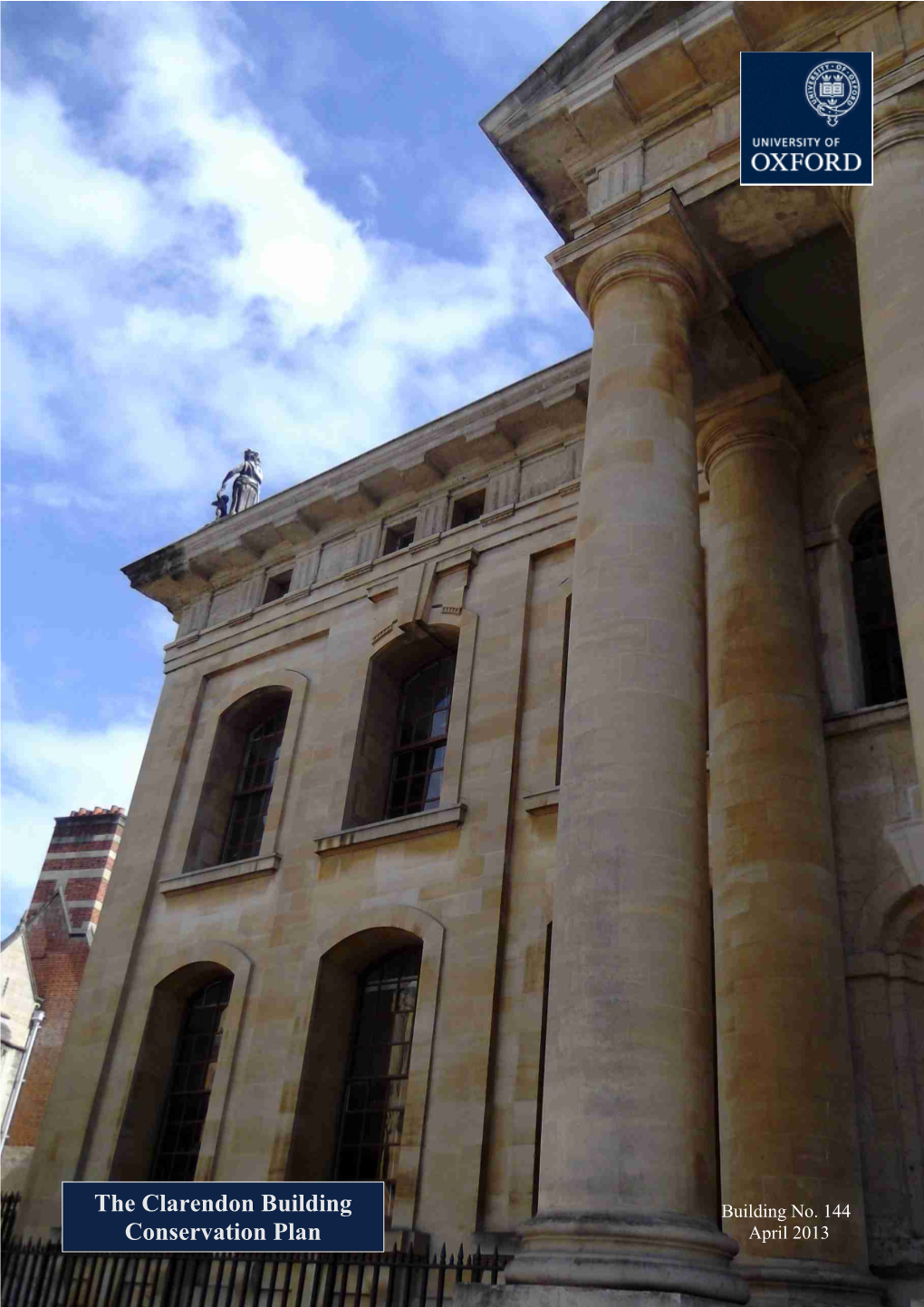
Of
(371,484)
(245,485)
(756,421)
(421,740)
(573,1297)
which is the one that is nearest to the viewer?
(573,1297)

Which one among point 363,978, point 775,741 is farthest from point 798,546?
point 363,978

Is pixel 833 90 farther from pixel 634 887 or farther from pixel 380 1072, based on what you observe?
pixel 380 1072

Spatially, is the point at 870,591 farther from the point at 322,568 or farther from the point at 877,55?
the point at 322,568

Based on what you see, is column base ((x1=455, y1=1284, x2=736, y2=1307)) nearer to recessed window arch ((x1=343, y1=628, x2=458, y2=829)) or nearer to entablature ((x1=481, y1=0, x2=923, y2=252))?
recessed window arch ((x1=343, y1=628, x2=458, y2=829))

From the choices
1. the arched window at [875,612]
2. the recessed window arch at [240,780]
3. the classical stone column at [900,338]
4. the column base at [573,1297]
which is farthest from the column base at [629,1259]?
the recessed window arch at [240,780]

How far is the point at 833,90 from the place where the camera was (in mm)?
11266

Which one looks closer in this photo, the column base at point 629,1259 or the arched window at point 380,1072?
the column base at point 629,1259

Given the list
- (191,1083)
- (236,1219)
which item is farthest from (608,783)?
(191,1083)

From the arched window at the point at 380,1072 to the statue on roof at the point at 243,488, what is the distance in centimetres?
1124

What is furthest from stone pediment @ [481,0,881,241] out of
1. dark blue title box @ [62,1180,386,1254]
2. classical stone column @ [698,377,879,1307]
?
dark blue title box @ [62,1180,386,1254]

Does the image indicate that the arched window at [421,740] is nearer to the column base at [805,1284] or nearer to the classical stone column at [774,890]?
the classical stone column at [774,890]

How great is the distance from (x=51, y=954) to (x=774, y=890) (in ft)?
79.2

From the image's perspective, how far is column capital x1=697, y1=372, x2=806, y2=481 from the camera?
14.5 metres

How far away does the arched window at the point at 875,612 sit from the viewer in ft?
43.6
